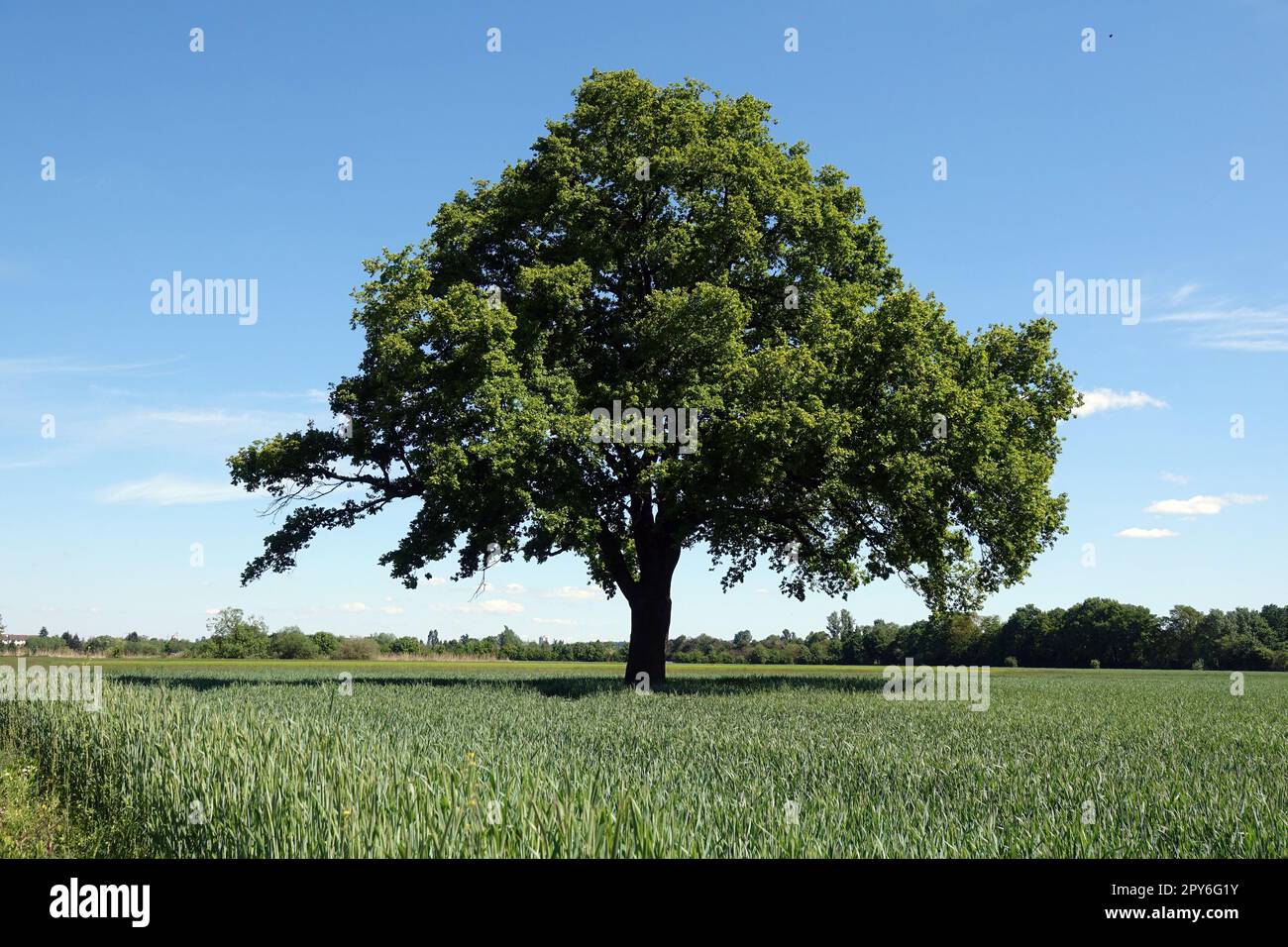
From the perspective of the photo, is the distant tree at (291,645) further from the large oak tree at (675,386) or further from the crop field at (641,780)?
the crop field at (641,780)

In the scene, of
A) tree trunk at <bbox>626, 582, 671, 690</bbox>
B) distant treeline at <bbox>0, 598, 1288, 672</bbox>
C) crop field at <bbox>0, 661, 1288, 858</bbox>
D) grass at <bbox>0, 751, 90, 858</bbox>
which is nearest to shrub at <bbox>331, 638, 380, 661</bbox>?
distant treeline at <bbox>0, 598, 1288, 672</bbox>

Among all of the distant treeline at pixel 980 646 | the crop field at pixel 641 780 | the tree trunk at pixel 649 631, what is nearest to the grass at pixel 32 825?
the crop field at pixel 641 780

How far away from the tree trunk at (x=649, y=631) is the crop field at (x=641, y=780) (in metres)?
9.39

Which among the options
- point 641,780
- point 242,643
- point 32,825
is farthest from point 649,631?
point 242,643

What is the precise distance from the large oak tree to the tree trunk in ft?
0.36

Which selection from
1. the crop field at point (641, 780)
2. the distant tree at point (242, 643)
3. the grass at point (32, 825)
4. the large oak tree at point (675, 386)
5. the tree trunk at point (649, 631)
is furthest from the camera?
the distant tree at point (242, 643)

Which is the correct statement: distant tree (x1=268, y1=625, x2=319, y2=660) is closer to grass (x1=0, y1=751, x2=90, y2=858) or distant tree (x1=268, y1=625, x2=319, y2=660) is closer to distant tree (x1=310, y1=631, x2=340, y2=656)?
distant tree (x1=310, y1=631, x2=340, y2=656)

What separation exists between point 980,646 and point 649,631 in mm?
103810

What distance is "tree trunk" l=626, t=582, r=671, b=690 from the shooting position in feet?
104

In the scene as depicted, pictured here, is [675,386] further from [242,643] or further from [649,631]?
[242,643]

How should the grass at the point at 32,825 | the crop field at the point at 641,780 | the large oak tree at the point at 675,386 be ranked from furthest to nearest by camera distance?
the large oak tree at the point at 675,386, the grass at the point at 32,825, the crop field at the point at 641,780

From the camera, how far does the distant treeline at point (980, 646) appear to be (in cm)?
10769
